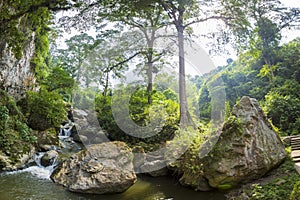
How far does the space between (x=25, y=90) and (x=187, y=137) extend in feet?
33.2

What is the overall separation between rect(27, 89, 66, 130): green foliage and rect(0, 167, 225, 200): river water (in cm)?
454

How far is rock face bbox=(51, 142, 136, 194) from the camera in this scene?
5.67 m

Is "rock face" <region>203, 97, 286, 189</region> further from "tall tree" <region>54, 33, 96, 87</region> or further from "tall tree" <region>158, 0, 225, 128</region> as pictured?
"tall tree" <region>54, 33, 96, 87</region>

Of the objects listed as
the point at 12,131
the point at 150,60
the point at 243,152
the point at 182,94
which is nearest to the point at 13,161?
the point at 12,131

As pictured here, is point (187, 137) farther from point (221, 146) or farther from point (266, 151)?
point (266, 151)

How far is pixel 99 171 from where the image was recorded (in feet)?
19.4

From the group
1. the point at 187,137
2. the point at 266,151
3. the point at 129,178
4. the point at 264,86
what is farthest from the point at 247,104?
the point at 264,86

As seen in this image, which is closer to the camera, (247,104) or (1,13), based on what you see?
(247,104)

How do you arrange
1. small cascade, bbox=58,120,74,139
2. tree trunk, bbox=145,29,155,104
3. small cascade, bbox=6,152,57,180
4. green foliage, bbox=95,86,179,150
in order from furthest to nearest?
small cascade, bbox=58,120,74,139
tree trunk, bbox=145,29,155,104
green foliage, bbox=95,86,179,150
small cascade, bbox=6,152,57,180

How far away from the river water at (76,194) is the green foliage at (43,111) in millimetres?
4539

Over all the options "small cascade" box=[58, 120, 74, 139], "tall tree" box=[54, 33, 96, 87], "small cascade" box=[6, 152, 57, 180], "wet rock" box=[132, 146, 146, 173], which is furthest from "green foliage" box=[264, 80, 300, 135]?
"tall tree" box=[54, 33, 96, 87]

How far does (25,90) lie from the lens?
1295cm

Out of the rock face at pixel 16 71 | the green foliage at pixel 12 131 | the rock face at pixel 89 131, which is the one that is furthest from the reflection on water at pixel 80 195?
the rock face at pixel 89 131

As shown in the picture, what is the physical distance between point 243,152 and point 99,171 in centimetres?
354
